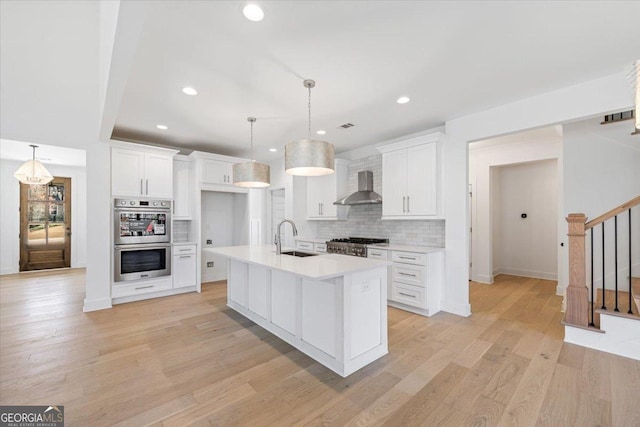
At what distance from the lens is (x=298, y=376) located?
2.29 m

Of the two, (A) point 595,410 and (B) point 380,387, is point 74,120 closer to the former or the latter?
(B) point 380,387

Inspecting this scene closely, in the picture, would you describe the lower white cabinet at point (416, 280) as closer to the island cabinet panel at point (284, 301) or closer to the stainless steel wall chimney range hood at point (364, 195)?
the stainless steel wall chimney range hood at point (364, 195)

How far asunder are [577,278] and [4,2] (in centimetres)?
525

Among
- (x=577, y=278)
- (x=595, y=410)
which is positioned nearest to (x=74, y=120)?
(x=595, y=410)

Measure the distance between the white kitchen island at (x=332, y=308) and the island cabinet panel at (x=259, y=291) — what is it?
0.14 m

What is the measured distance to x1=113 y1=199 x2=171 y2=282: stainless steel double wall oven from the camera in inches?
167

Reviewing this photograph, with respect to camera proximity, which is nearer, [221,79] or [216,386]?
[216,386]

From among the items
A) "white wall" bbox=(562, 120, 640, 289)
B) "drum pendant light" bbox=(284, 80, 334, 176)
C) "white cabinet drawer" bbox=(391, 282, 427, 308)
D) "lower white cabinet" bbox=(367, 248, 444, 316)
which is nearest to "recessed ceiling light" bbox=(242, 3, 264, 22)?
"drum pendant light" bbox=(284, 80, 334, 176)

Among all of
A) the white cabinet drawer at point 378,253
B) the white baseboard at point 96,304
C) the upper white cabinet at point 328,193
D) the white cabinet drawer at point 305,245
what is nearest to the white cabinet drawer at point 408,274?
the white cabinet drawer at point 378,253

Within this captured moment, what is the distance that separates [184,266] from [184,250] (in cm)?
28

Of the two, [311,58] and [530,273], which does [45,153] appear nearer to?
[311,58]

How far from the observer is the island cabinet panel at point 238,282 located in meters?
3.67

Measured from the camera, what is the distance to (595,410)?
185 centimetres

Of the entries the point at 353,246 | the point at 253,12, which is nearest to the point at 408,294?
the point at 353,246
